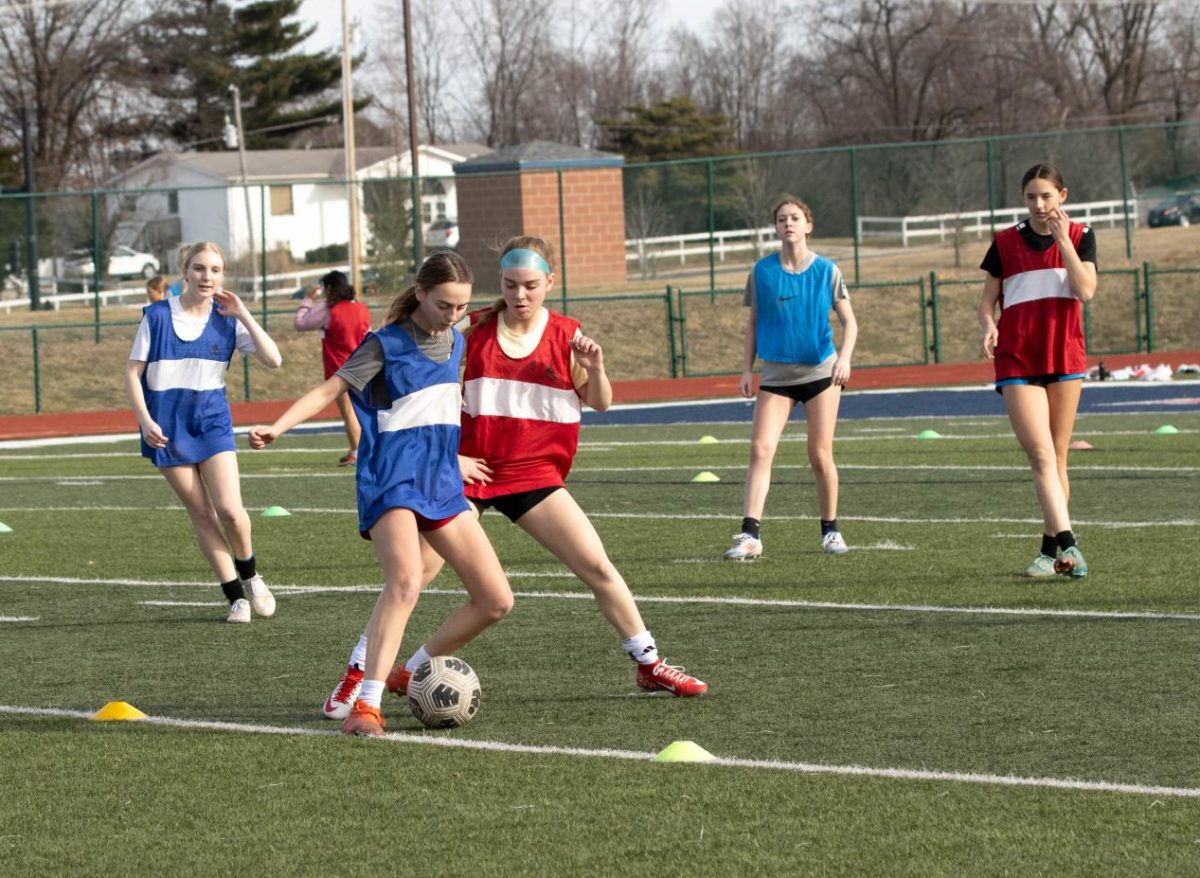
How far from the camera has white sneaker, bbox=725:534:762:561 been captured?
10070 mm

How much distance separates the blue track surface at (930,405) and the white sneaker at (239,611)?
40.6 feet

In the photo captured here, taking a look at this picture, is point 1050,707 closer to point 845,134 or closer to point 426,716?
point 426,716

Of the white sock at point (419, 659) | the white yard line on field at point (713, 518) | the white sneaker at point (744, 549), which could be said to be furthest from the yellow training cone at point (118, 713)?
the white yard line on field at point (713, 518)

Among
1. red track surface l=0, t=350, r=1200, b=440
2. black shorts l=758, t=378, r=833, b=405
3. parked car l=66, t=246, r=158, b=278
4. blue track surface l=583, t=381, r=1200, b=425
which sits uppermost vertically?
parked car l=66, t=246, r=158, b=278

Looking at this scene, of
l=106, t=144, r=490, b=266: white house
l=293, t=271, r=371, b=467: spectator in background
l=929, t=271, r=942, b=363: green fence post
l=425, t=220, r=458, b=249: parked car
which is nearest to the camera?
l=293, t=271, r=371, b=467: spectator in background

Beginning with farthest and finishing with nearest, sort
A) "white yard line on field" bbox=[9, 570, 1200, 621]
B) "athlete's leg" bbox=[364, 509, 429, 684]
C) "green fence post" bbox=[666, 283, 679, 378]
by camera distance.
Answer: "green fence post" bbox=[666, 283, 679, 378]
"white yard line on field" bbox=[9, 570, 1200, 621]
"athlete's leg" bbox=[364, 509, 429, 684]

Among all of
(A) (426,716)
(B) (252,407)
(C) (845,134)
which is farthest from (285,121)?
(A) (426,716)

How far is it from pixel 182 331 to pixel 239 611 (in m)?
1.38

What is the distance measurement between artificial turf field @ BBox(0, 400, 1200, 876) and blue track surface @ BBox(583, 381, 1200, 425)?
838 cm

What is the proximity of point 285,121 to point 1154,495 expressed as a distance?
227 ft

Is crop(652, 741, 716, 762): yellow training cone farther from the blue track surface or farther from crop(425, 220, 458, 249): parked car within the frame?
crop(425, 220, 458, 249): parked car

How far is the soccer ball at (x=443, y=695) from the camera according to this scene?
20.8ft

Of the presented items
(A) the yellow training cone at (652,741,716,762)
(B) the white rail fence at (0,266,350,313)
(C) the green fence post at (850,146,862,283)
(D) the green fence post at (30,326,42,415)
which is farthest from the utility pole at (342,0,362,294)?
(A) the yellow training cone at (652,741,716,762)

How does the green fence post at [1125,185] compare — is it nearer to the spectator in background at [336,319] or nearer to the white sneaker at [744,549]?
the spectator in background at [336,319]
